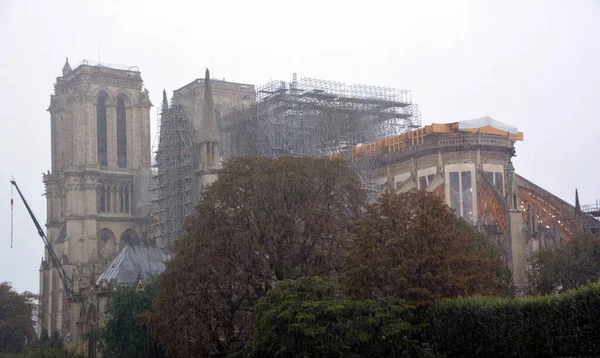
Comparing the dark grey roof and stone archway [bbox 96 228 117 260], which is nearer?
the dark grey roof

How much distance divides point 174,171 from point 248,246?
133 ft

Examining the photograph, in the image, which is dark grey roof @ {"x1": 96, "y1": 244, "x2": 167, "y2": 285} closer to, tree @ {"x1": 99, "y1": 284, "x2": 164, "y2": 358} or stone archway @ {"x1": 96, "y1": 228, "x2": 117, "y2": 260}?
tree @ {"x1": 99, "y1": 284, "x2": 164, "y2": 358}

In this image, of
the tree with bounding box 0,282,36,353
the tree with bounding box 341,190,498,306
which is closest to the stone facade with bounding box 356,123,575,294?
the tree with bounding box 341,190,498,306

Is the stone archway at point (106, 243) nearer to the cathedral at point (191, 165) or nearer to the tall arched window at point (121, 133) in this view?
the cathedral at point (191, 165)

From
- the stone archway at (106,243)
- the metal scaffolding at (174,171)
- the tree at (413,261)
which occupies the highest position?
the metal scaffolding at (174,171)

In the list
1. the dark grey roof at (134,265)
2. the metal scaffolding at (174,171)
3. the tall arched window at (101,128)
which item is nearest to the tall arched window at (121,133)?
the tall arched window at (101,128)

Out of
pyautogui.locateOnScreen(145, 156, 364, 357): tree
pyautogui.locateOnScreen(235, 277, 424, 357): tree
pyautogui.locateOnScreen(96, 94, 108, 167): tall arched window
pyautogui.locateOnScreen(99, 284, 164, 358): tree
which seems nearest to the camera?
pyautogui.locateOnScreen(235, 277, 424, 357): tree

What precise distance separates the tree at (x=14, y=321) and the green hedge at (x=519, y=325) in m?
49.0

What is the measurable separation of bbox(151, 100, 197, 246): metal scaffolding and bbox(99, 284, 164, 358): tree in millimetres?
26080

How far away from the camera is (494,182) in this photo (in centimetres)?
6925

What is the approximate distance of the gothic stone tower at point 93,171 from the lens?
9569cm

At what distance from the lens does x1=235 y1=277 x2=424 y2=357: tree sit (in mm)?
38312

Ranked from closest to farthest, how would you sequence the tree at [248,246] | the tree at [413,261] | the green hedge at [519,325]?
1. the green hedge at [519,325]
2. the tree at [413,261]
3. the tree at [248,246]

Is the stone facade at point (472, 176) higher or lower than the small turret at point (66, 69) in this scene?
lower
